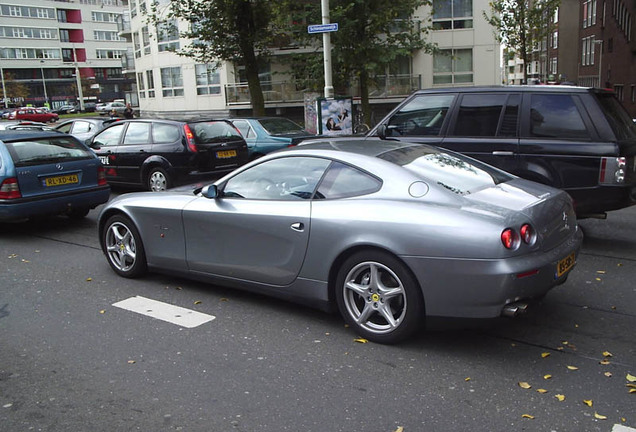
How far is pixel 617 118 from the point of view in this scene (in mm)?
6977

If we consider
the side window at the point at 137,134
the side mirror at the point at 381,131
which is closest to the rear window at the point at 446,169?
the side mirror at the point at 381,131

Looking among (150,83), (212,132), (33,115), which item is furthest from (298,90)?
(33,115)

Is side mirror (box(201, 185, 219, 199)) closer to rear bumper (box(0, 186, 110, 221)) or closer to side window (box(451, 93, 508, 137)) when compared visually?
side window (box(451, 93, 508, 137))

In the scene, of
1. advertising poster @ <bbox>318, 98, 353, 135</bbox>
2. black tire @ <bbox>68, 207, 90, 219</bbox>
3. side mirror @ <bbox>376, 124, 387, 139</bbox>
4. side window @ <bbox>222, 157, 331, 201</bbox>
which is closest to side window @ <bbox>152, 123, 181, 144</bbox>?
black tire @ <bbox>68, 207, 90, 219</bbox>

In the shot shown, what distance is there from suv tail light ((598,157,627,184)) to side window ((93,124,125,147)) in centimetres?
947

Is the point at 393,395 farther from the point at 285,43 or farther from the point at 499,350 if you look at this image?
the point at 285,43

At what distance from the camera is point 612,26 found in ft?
146

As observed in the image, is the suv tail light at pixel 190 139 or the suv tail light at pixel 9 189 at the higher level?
the suv tail light at pixel 190 139

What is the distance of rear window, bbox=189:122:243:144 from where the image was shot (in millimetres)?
12086

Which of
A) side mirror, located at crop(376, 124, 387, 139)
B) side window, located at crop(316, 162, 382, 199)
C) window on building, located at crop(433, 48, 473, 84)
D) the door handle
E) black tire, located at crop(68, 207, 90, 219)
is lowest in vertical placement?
black tire, located at crop(68, 207, 90, 219)

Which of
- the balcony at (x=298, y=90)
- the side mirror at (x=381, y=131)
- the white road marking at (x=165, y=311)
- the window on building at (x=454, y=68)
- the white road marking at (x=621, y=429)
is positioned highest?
the window on building at (x=454, y=68)

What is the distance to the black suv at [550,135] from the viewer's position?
6.71m

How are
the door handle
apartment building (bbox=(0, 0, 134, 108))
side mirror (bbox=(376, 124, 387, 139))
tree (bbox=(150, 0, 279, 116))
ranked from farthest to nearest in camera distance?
apartment building (bbox=(0, 0, 134, 108)) → tree (bbox=(150, 0, 279, 116)) → side mirror (bbox=(376, 124, 387, 139)) → the door handle

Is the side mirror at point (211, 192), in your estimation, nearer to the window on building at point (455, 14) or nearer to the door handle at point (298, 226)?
the door handle at point (298, 226)
